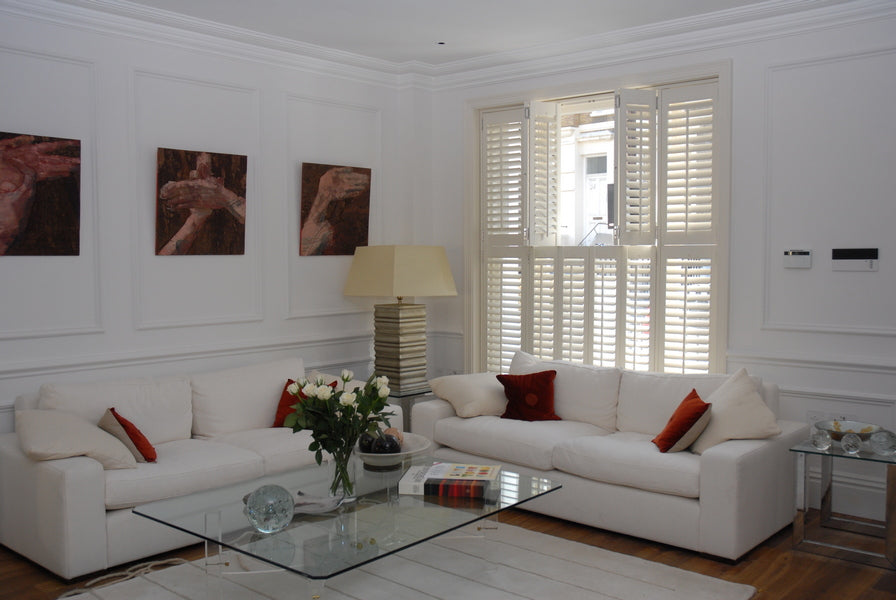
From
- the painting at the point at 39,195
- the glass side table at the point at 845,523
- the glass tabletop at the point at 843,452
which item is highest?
the painting at the point at 39,195

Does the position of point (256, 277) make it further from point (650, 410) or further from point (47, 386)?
point (650, 410)

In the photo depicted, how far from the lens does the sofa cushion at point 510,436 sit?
4.29 metres

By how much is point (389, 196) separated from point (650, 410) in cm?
261

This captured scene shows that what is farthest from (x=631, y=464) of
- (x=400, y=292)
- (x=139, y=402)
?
(x=139, y=402)

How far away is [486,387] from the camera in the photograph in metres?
4.88

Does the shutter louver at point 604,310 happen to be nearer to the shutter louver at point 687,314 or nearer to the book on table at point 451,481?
the shutter louver at point 687,314

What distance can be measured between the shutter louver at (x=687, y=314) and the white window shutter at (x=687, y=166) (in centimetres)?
17

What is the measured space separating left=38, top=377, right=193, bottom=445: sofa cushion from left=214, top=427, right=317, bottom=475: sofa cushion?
0.85 ft

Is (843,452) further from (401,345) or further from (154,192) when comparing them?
(154,192)

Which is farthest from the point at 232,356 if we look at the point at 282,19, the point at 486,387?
the point at 282,19

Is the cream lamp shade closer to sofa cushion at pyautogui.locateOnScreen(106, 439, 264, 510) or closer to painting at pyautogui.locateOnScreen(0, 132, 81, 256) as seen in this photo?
sofa cushion at pyautogui.locateOnScreen(106, 439, 264, 510)

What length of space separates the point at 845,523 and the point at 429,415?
239 centimetres

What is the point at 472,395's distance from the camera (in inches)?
189

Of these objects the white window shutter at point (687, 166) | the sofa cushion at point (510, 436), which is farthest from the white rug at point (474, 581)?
the white window shutter at point (687, 166)
